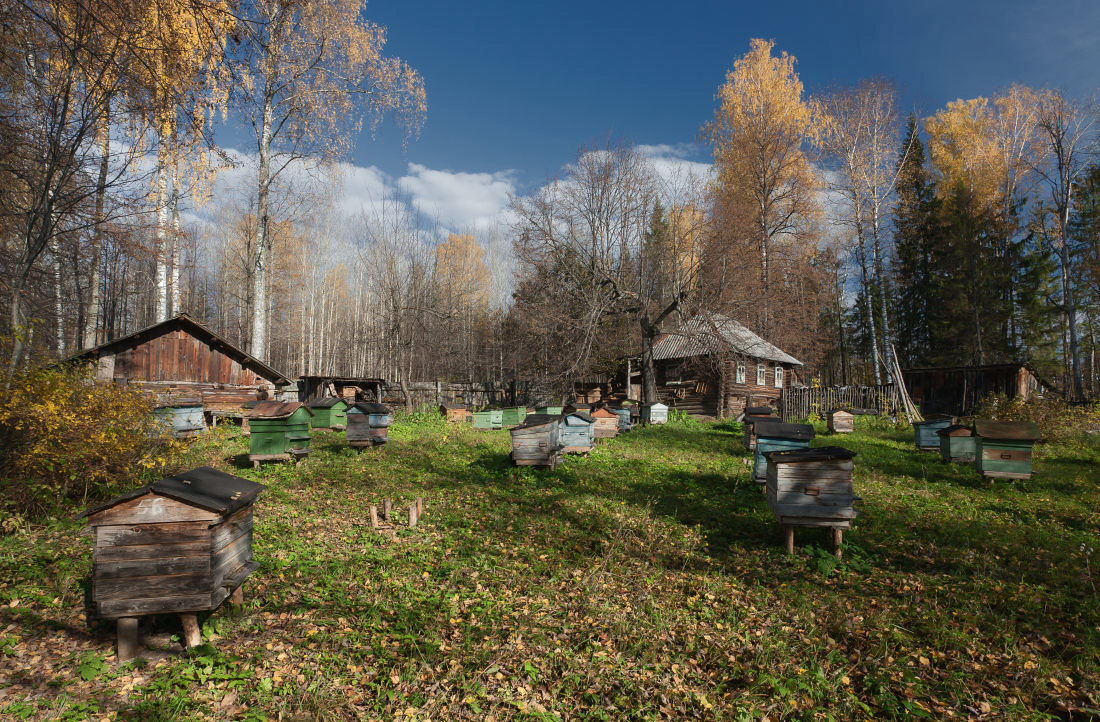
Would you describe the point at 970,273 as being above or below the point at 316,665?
above

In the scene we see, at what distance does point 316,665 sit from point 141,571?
1.71m

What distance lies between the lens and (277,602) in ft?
17.3

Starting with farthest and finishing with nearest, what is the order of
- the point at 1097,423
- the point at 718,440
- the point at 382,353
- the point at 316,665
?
the point at 382,353 < the point at 718,440 < the point at 1097,423 < the point at 316,665

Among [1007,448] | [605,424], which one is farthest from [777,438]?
[605,424]

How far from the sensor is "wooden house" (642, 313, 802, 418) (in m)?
23.2

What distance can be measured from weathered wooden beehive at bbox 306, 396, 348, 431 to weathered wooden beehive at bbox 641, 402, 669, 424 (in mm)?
12612

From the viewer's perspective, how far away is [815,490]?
660cm

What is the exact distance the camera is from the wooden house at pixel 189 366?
1563 cm

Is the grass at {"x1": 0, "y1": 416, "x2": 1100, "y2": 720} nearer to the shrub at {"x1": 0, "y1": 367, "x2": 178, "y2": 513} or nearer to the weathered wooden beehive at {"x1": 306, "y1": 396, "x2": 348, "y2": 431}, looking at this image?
the shrub at {"x1": 0, "y1": 367, "x2": 178, "y2": 513}

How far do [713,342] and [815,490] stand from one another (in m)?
16.2

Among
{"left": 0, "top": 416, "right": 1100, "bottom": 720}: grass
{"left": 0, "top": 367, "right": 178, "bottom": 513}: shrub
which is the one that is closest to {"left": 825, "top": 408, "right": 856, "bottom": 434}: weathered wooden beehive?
{"left": 0, "top": 416, "right": 1100, "bottom": 720}: grass

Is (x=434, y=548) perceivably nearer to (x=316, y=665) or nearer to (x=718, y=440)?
(x=316, y=665)

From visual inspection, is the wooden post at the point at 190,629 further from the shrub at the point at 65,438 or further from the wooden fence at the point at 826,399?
the wooden fence at the point at 826,399

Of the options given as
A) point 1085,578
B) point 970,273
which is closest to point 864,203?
point 970,273
